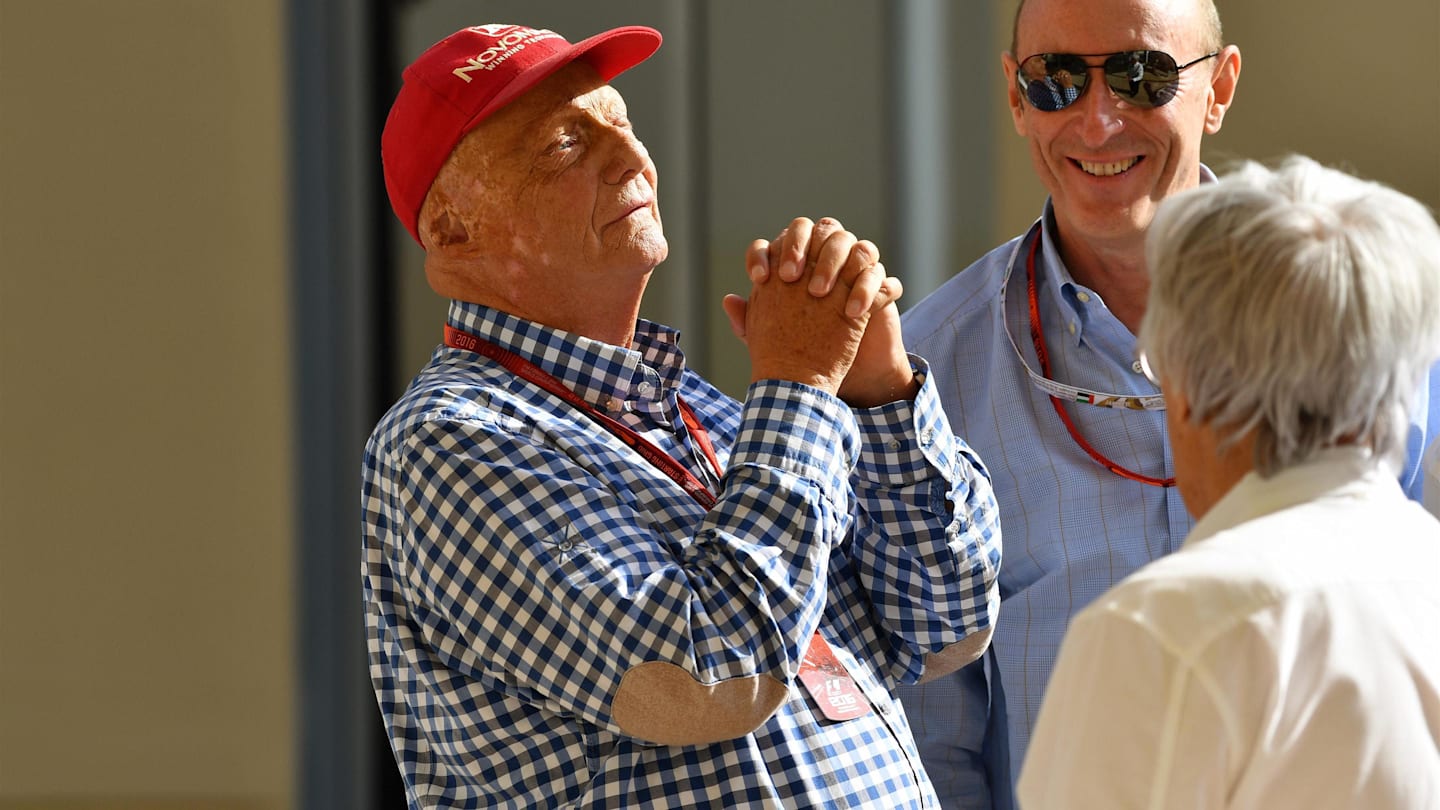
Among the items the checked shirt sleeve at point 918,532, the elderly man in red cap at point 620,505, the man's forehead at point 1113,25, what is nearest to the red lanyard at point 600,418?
the elderly man in red cap at point 620,505

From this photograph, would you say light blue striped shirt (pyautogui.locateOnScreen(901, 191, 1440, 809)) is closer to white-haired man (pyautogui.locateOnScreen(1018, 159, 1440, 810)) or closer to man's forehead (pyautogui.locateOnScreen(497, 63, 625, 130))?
man's forehead (pyautogui.locateOnScreen(497, 63, 625, 130))

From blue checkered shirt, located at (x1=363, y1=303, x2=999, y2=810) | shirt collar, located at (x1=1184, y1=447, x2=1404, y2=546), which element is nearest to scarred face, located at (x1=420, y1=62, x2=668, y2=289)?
blue checkered shirt, located at (x1=363, y1=303, x2=999, y2=810)

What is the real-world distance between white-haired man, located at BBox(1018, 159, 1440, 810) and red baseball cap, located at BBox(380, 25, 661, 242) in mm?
1019

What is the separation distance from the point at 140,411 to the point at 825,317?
359 centimetres

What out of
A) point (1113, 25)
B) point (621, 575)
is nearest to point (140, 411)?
point (1113, 25)

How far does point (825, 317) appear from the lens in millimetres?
2070

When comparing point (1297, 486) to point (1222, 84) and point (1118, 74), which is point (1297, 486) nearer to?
point (1118, 74)

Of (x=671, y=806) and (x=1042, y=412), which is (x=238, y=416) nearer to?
(x=1042, y=412)

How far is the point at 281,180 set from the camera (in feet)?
16.3

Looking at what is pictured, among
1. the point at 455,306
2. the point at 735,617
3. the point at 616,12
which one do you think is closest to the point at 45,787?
the point at 616,12

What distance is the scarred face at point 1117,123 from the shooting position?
2770mm

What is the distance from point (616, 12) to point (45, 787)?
3.00 metres

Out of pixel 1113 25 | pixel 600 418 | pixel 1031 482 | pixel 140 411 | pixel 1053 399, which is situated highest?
pixel 1113 25

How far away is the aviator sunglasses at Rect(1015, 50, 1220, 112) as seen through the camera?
109 inches
